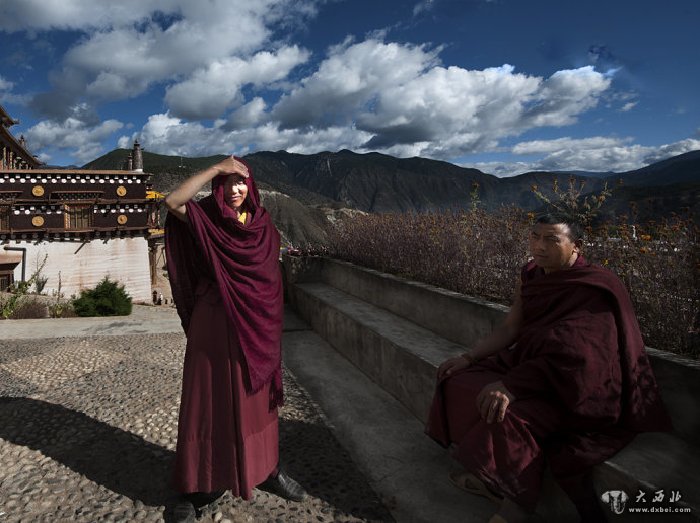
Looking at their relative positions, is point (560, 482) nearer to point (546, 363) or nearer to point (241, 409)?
point (546, 363)

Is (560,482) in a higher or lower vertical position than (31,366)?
higher

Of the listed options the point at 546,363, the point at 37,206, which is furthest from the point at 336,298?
the point at 37,206

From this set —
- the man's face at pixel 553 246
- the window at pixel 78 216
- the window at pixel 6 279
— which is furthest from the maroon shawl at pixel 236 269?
the window at pixel 78 216

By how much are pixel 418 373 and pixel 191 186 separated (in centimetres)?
231

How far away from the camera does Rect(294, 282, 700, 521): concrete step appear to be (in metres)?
1.75

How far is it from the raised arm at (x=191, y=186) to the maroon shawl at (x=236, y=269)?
5 cm

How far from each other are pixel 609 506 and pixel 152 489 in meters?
2.44

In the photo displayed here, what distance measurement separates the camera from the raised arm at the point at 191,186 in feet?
7.11

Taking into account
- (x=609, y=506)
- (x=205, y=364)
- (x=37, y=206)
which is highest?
(x=37, y=206)

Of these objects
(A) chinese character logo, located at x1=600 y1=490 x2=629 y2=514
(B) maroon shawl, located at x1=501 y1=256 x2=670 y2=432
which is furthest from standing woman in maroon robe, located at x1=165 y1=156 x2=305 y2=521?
(A) chinese character logo, located at x1=600 y1=490 x2=629 y2=514

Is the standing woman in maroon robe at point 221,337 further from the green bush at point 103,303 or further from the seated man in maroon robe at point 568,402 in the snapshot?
the green bush at point 103,303

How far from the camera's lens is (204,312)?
2340 millimetres

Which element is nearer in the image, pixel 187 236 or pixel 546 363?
pixel 546 363

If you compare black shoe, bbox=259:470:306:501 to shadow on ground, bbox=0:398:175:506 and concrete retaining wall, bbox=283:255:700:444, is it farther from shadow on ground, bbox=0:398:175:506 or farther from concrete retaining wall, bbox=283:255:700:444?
concrete retaining wall, bbox=283:255:700:444
